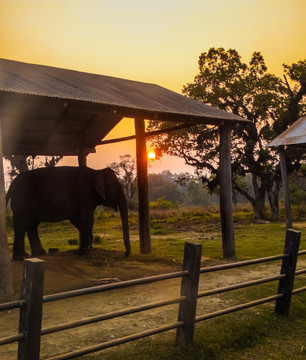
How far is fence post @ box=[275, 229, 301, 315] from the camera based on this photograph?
17.2 feet

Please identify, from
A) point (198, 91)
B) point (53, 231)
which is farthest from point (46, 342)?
point (198, 91)

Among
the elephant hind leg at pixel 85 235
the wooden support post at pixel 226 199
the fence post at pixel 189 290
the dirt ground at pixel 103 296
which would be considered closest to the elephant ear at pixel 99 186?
the elephant hind leg at pixel 85 235

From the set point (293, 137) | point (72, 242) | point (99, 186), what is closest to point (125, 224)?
point (99, 186)

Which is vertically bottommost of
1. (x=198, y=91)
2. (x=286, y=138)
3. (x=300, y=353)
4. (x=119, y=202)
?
(x=300, y=353)

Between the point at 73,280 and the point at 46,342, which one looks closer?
the point at 46,342

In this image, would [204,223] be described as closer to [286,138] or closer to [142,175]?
[286,138]

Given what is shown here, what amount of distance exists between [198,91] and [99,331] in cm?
2051

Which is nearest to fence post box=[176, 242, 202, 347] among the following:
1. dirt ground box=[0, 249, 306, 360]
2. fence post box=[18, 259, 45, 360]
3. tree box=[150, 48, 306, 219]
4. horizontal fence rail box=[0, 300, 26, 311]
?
dirt ground box=[0, 249, 306, 360]

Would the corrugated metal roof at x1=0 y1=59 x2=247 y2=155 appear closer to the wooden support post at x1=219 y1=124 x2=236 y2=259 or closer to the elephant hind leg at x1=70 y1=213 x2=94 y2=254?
the wooden support post at x1=219 y1=124 x2=236 y2=259

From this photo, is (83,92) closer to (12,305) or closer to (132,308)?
(132,308)

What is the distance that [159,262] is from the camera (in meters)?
9.59

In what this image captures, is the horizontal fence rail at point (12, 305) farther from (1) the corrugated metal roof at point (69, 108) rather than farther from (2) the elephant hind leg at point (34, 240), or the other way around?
(2) the elephant hind leg at point (34, 240)

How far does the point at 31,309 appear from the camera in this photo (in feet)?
10.8

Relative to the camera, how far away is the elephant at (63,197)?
421 inches
